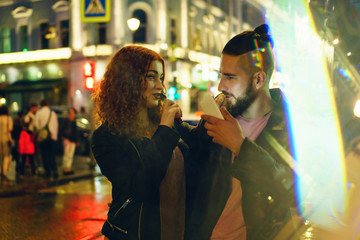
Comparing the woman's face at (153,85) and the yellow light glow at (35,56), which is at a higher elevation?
the yellow light glow at (35,56)

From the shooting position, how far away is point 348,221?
2.57 meters

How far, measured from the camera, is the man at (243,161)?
5.60ft

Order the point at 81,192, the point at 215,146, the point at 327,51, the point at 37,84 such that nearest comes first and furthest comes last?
the point at 215,146, the point at 327,51, the point at 81,192, the point at 37,84

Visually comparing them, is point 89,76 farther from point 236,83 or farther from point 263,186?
point 263,186

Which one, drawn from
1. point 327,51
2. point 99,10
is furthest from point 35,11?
point 327,51

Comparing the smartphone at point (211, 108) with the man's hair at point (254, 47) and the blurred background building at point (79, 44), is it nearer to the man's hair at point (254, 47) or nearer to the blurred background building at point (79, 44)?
the man's hair at point (254, 47)

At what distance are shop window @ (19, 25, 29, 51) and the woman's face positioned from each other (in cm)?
3053

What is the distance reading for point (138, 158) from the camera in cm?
197

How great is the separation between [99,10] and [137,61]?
8.60 m

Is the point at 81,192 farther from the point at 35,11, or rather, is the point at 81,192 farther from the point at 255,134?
the point at 35,11

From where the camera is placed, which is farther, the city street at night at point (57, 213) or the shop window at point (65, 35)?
the shop window at point (65, 35)

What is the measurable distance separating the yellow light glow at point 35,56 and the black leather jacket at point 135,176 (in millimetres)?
27378

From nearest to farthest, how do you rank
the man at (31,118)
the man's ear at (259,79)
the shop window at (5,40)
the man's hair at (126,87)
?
the man's ear at (259,79) < the man's hair at (126,87) < the man at (31,118) < the shop window at (5,40)

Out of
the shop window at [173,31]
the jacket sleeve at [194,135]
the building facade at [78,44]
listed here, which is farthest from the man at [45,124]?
the shop window at [173,31]
